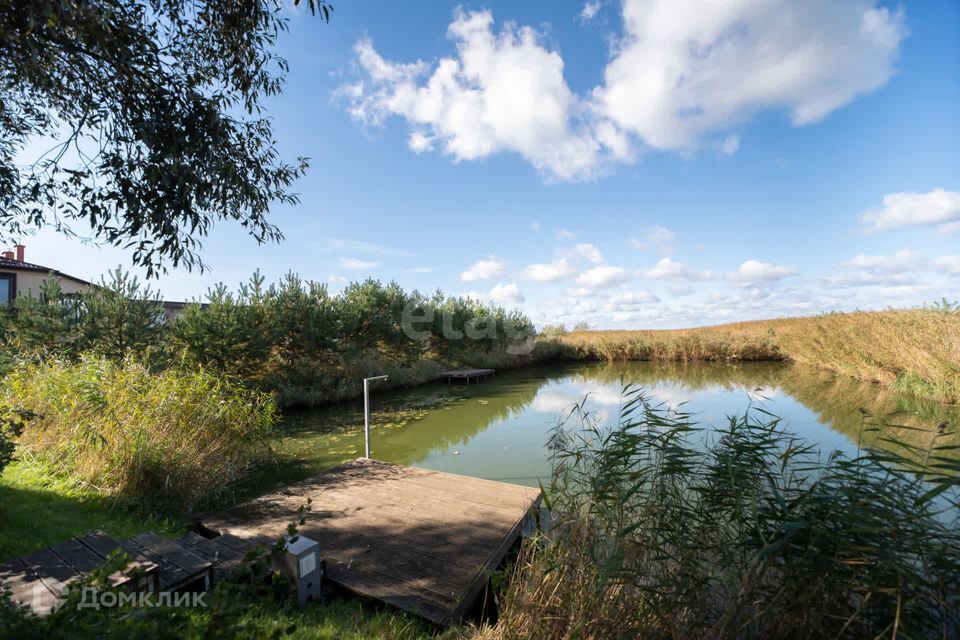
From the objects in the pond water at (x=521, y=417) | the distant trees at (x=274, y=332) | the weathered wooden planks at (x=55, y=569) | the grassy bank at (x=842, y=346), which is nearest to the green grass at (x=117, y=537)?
the weathered wooden planks at (x=55, y=569)

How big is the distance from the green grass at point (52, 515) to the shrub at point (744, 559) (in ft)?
11.4

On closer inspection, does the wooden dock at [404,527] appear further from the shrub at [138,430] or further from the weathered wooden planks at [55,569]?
the weathered wooden planks at [55,569]

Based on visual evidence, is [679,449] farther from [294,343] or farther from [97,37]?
[294,343]

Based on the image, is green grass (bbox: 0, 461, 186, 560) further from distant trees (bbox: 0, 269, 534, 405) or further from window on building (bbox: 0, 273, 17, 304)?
window on building (bbox: 0, 273, 17, 304)

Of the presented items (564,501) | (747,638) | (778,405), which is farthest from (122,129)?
(778,405)

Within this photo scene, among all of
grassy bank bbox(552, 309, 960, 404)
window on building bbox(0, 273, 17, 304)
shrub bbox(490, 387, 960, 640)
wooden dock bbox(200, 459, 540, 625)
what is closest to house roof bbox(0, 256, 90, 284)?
window on building bbox(0, 273, 17, 304)

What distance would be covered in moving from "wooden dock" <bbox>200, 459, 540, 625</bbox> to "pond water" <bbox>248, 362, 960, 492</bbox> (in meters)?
1.05

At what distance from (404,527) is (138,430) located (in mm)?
3044

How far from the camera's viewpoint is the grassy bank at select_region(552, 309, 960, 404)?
9523 mm

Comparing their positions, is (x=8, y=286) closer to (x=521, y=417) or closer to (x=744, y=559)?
(x=521, y=417)

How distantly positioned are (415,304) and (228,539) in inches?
541

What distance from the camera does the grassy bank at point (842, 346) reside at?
9523 mm

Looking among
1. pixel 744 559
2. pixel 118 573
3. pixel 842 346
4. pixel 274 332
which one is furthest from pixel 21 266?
pixel 842 346

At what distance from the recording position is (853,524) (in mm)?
2006
